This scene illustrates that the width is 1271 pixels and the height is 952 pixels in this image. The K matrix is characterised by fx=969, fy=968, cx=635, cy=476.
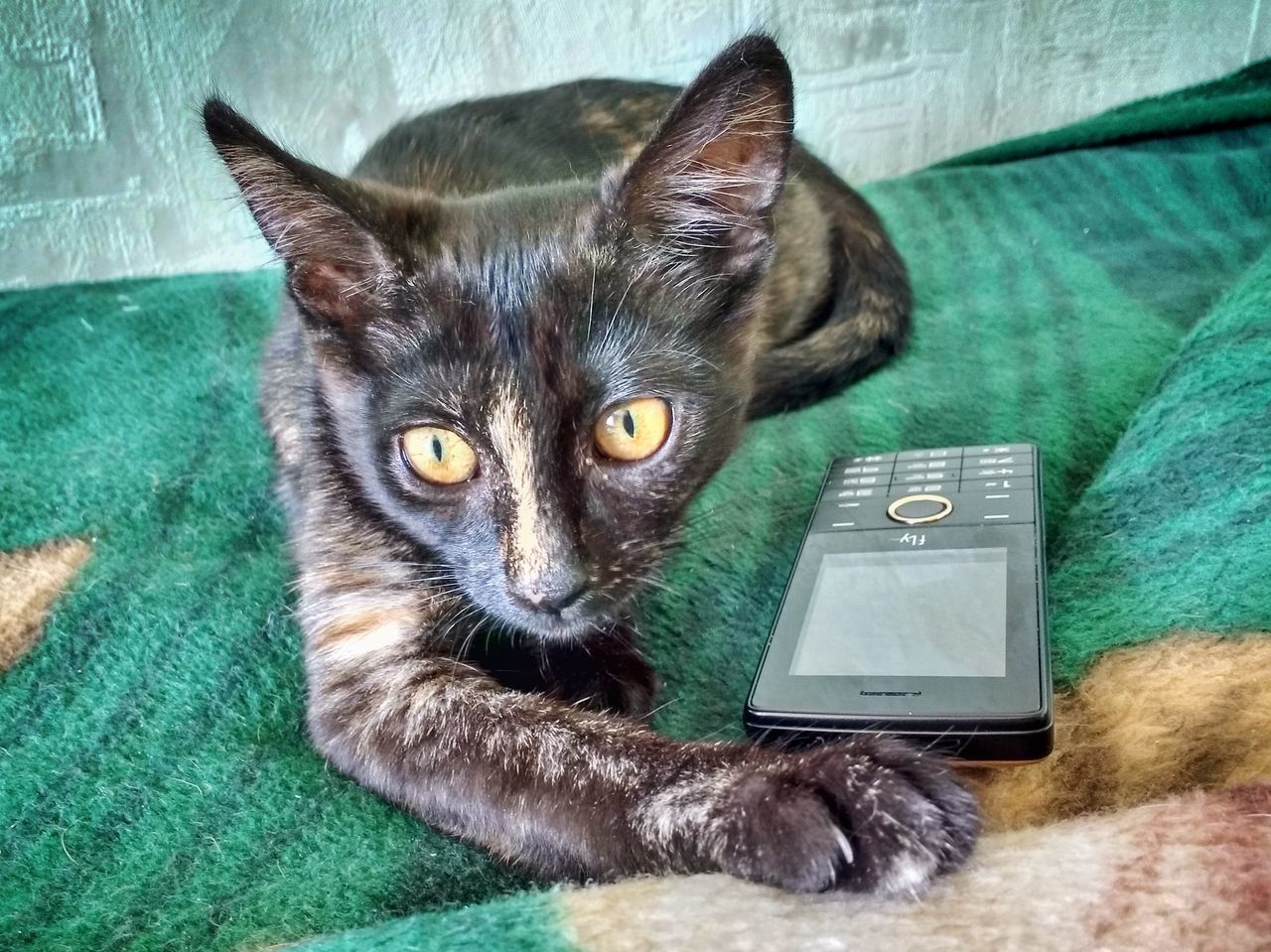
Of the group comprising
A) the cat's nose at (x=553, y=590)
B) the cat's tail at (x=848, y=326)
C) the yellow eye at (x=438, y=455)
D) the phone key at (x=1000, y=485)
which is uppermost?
the yellow eye at (x=438, y=455)

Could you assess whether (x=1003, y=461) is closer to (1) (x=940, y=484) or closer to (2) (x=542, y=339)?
(1) (x=940, y=484)

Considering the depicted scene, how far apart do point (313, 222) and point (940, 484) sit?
569 mm

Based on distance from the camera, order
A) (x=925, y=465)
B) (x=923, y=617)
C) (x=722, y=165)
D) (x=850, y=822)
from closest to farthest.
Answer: (x=850, y=822) < (x=923, y=617) < (x=722, y=165) < (x=925, y=465)

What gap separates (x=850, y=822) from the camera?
52 centimetres

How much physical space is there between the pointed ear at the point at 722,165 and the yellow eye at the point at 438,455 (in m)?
0.23

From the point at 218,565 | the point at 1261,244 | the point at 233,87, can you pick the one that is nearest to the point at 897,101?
the point at 1261,244

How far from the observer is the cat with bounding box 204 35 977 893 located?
0.62 metres

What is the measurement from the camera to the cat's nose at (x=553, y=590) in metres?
0.70

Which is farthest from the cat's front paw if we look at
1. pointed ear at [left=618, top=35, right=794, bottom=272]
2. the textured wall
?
the textured wall

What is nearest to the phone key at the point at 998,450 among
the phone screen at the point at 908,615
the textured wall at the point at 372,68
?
the phone screen at the point at 908,615

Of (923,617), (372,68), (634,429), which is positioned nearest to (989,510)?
(923,617)

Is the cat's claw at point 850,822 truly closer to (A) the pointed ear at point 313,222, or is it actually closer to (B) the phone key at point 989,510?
(B) the phone key at point 989,510

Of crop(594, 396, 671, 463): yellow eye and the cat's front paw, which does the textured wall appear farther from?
the cat's front paw

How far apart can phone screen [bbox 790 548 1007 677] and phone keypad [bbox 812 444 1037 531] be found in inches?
2.2
